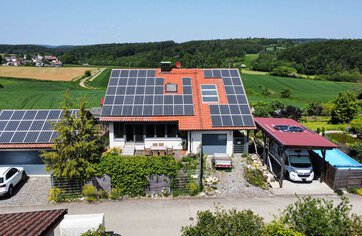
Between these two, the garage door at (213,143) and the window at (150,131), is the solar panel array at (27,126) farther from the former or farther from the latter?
the garage door at (213,143)

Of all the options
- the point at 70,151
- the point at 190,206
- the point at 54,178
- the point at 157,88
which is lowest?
the point at 190,206

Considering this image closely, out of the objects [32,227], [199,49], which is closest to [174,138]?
[32,227]

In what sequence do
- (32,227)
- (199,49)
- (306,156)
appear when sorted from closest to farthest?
(32,227), (306,156), (199,49)

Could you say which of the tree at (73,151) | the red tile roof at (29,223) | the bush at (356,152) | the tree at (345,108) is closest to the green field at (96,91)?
the tree at (345,108)

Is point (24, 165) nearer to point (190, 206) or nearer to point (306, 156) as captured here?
point (190, 206)

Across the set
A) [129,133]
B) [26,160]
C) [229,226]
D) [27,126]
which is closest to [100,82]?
[129,133]

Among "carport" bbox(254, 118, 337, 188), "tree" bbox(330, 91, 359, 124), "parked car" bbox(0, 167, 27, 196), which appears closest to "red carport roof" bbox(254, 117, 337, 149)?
"carport" bbox(254, 118, 337, 188)

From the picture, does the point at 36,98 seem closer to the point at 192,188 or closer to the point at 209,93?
the point at 209,93
